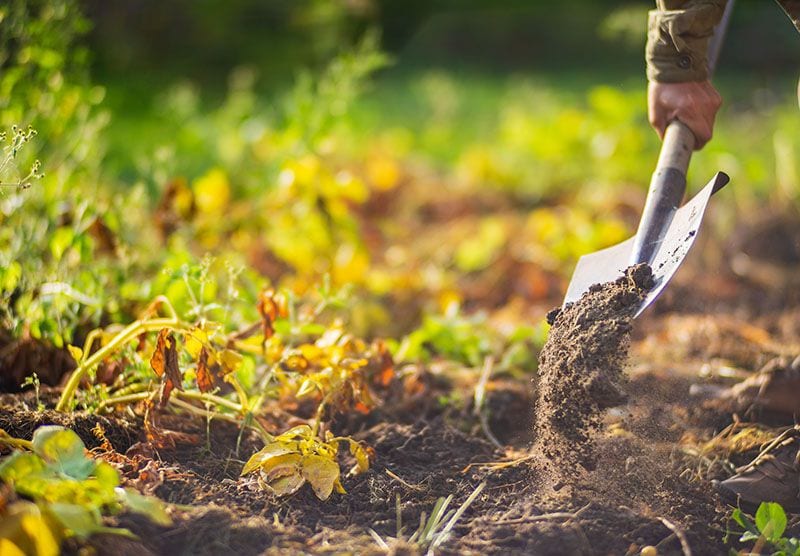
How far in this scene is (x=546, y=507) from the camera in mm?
1711

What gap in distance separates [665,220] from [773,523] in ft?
2.27

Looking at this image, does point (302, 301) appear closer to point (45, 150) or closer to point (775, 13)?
point (45, 150)

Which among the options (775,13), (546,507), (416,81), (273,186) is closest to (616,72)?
(775,13)

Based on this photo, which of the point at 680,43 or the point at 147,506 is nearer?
the point at 147,506

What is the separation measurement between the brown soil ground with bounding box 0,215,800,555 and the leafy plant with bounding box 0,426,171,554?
0.06 metres

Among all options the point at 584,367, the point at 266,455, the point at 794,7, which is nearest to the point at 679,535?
the point at 584,367

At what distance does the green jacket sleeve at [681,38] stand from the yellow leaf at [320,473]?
45.7 inches

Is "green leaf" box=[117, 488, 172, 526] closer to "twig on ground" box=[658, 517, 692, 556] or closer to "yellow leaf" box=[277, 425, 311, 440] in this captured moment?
"yellow leaf" box=[277, 425, 311, 440]

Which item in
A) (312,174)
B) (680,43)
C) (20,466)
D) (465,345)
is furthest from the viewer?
(312,174)

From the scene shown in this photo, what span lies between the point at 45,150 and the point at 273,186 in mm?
817

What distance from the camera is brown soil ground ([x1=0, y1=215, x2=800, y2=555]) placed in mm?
1598

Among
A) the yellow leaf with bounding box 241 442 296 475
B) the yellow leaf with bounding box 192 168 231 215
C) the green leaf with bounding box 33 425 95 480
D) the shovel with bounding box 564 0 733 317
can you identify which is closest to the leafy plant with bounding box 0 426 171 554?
the green leaf with bounding box 33 425 95 480

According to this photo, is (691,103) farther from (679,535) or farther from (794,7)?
(679,535)

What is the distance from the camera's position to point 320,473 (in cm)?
172
